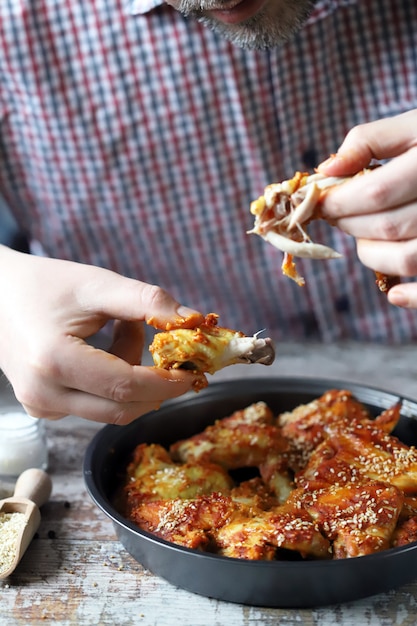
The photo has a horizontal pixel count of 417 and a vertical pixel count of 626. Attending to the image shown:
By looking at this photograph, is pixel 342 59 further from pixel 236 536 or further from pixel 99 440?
pixel 236 536

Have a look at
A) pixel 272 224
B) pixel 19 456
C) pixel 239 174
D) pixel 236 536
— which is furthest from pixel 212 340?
pixel 239 174

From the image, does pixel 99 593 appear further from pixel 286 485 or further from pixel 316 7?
pixel 316 7

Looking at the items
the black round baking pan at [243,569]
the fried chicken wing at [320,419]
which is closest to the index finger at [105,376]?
the black round baking pan at [243,569]

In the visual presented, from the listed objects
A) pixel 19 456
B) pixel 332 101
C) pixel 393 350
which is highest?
pixel 332 101

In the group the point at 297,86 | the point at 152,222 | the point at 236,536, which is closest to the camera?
the point at 236,536

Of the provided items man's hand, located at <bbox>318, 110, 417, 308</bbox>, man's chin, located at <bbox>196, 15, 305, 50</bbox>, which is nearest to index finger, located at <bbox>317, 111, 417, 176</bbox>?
man's hand, located at <bbox>318, 110, 417, 308</bbox>

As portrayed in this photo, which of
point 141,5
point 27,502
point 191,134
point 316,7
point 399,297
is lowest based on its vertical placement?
point 27,502

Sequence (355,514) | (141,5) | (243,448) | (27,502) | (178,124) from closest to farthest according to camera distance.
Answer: (355,514), (27,502), (243,448), (141,5), (178,124)

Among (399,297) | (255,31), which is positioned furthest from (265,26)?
(399,297)
